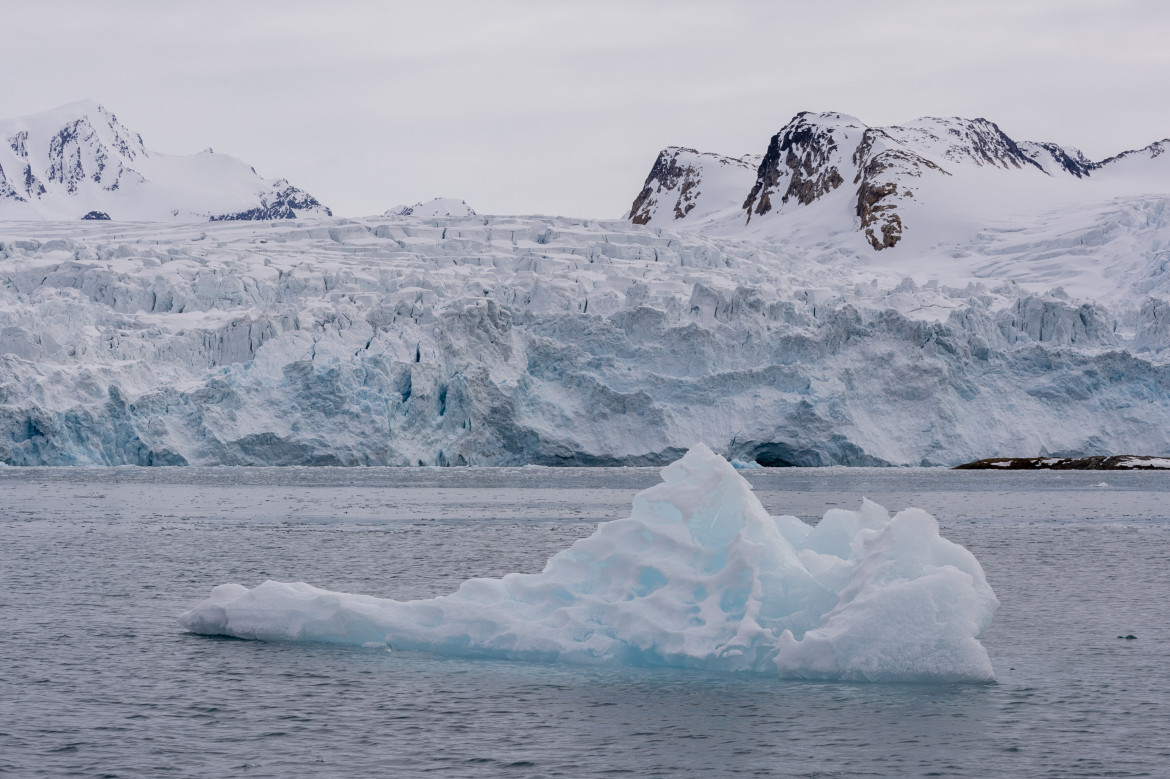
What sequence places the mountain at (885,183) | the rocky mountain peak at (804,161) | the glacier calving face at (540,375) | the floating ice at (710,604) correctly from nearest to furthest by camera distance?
the floating ice at (710,604) < the glacier calving face at (540,375) < the mountain at (885,183) < the rocky mountain peak at (804,161)

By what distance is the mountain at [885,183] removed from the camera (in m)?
104

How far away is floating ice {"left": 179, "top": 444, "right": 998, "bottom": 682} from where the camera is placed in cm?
1091

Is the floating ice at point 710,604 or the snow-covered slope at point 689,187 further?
the snow-covered slope at point 689,187

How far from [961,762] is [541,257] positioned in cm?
5963

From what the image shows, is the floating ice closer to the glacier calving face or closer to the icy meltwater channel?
the icy meltwater channel

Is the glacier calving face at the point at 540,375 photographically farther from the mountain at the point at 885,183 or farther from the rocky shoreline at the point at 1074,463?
the mountain at the point at 885,183

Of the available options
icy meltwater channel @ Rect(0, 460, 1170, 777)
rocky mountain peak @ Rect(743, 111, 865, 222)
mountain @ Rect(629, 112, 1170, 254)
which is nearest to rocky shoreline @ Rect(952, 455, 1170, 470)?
icy meltwater channel @ Rect(0, 460, 1170, 777)

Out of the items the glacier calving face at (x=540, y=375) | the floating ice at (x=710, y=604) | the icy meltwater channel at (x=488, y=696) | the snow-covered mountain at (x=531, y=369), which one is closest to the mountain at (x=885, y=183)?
the snow-covered mountain at (x=531, y=369)

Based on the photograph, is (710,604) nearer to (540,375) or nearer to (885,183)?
(540,375)

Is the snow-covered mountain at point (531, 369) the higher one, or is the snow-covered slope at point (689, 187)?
the snow-covered slope at point (689, 187)

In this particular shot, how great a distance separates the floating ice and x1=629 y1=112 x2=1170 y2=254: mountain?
3535 inches

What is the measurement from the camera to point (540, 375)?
4869 centimetres

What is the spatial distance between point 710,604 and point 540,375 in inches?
1461

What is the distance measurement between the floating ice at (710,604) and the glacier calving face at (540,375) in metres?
33.1
